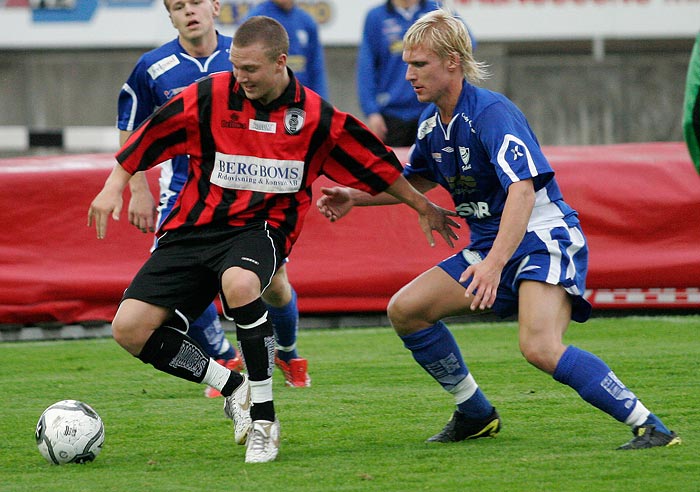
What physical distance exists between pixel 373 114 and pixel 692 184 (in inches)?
96.8

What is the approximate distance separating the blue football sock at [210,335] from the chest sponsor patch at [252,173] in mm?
1578

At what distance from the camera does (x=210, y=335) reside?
6.40 m

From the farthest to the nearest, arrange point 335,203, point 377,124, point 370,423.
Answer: point 377,124 < point 370,423 < point 335,203

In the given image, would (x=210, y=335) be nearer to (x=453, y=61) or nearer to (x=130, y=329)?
(x=130, y=329)

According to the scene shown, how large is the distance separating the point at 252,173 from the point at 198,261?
1.32ft

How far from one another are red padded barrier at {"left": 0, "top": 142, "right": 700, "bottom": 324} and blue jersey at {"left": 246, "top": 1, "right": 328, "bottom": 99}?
1146 millimetres

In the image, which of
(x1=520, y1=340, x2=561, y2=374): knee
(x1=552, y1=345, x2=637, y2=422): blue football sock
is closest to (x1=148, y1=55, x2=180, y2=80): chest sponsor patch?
(x1=520, y1=340, x2=561, y2=374): knee

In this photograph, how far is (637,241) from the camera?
8188 millimetres

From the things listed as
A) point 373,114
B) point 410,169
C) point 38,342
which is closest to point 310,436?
point 410,169

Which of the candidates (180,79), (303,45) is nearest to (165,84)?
(180,79)

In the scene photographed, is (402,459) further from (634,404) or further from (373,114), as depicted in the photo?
(373,114)

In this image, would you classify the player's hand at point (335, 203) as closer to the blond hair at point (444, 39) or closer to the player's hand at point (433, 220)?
the player's hand at point (433, 220)

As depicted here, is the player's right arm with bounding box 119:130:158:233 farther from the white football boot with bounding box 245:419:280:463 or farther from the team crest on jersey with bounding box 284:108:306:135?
the white football boot with bounding box 245:419:280:463

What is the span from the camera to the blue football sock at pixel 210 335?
251 inches
